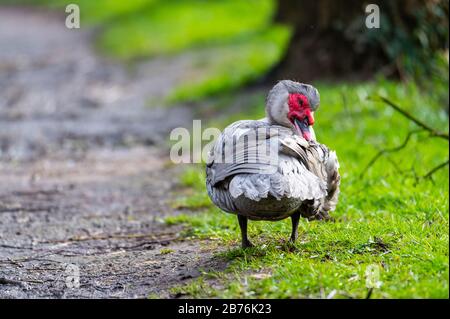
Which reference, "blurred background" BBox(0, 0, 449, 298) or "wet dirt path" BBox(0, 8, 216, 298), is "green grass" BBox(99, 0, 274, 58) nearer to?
"blurred background" BBox(0, 0, 449, 298)

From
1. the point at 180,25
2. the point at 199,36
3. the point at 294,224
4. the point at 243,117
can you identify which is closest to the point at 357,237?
the point at 294,224

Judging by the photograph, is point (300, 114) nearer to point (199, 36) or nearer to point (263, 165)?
point (263, 165)

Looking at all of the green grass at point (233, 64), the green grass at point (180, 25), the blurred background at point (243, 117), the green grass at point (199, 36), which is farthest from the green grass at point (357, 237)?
the green grass at point (180, 25)

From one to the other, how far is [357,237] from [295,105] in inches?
36.4

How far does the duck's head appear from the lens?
16.1ft

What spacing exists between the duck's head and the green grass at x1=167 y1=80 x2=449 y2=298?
2.36 ft

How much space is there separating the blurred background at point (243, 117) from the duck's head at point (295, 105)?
28.5 inches

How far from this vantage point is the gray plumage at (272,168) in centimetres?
439

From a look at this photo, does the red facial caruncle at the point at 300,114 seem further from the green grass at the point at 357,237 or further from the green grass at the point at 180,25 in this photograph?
the green grass at the point at 180,25

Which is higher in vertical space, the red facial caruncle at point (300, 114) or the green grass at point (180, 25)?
the green grass at point (180, 25)

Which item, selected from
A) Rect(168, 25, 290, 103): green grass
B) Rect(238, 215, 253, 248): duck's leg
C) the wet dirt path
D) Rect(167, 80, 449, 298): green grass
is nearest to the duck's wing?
Rect(238, 215, 253, 248): duck's leg

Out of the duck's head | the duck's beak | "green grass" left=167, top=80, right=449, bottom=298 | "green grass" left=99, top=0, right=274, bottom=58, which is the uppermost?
"green grass" left=99, top=0, right=274, bottom=58

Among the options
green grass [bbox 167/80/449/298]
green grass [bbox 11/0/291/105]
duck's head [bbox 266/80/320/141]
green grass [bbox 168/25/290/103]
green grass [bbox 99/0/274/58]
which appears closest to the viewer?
green grass [bbox 167/80/449/298]

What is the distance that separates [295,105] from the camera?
4906 millimetres
